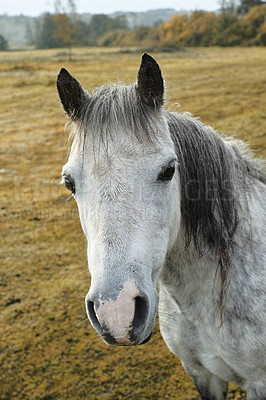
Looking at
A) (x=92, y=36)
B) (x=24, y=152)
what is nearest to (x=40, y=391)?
(x=24, y=152)

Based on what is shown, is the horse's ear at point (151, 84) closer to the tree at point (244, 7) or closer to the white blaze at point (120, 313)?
the white blaze at point (120, 313)

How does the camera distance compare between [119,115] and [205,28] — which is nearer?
[119,115]

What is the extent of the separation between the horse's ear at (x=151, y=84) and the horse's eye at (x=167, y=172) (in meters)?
0.35

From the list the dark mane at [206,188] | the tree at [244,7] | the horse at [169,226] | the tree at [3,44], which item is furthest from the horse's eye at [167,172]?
the tree at [3,44]

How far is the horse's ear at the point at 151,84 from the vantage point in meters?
1.62

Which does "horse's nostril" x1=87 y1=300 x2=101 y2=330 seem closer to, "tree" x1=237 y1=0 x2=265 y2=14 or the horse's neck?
the horse's neck

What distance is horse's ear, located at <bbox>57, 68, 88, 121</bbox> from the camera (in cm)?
170

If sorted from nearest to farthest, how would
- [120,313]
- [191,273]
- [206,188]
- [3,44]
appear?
[120,313] → [206,188] → [191,273] → [3,44]

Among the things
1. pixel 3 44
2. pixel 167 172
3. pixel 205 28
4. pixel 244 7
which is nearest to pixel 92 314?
pixel 167 172

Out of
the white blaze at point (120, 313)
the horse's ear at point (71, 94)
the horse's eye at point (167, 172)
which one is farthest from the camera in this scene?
the horse's ear at point (71, 94)

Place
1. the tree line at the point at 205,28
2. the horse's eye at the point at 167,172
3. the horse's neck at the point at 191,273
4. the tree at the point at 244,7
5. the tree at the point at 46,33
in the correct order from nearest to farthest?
the horse's eye at the point at 167,172 < the horse's neck at the point at 191,273 < the tree line at the point at 205,28 < the tree at the point at 244,7 < the tree at the point at 46,33

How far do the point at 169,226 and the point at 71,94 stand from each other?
2.80 feet

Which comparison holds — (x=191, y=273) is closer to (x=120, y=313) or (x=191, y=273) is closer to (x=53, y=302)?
(x=120, y=313)

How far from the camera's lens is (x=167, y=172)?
158 centimetres
